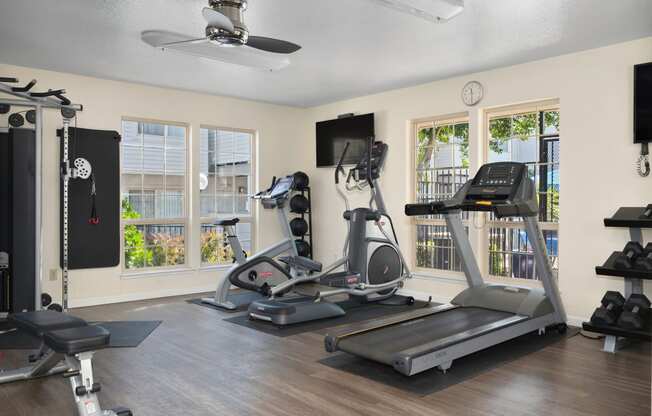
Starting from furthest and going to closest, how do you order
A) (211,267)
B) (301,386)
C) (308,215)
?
(308,215) → (211,267) → (301,386)

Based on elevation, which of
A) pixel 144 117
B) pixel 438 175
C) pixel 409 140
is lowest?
pixel 438 175

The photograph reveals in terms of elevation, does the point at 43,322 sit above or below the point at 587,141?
below

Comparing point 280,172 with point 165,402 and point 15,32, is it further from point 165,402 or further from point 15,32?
point 165,402

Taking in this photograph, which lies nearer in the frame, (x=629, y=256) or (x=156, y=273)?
(x=629, y=256)

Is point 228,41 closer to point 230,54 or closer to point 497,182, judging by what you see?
point 230,54

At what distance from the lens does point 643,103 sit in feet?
14.7

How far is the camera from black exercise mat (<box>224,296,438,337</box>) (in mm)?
4789

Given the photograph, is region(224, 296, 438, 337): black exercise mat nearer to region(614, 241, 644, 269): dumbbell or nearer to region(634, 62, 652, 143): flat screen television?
region(614, 241, 644, 269): dumbbell

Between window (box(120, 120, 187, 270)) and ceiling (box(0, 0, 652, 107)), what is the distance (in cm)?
76

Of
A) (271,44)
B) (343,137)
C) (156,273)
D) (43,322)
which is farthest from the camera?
(343,137)

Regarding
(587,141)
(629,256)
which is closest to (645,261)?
(629,256)

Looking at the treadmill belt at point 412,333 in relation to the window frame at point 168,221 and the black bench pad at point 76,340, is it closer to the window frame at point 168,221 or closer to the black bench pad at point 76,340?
the black bench pad at point 76,340

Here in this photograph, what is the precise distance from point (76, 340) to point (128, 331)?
7.50 feet

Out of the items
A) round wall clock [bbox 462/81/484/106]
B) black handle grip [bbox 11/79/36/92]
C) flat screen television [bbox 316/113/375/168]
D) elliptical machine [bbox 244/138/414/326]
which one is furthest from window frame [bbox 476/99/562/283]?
black handle grip [bbox 11/79/36/92]
